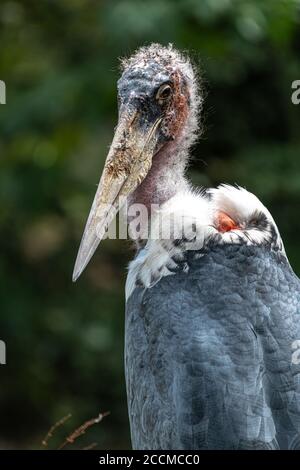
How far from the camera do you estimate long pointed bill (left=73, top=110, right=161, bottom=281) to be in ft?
16.6

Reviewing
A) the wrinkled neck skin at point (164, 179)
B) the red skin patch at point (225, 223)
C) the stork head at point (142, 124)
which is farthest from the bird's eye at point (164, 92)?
the red skin patch at point (225, 223)

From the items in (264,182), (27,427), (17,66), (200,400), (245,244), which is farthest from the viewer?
(27,427)

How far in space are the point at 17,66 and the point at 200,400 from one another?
5638 mm

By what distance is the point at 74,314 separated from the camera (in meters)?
9.62

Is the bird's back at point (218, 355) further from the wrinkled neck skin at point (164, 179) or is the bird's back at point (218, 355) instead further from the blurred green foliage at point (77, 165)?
the blurred green foliage at point (77, 165)

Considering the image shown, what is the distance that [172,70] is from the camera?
17.7 feet

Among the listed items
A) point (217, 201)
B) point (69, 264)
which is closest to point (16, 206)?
point (69, 264)

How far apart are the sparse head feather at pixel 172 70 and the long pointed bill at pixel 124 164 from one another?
216 millimetres

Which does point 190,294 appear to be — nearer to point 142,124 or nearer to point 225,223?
point 225,223

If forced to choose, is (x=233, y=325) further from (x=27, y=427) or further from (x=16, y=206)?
(x=27, y=427)

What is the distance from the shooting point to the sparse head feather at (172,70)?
5309 millimetres

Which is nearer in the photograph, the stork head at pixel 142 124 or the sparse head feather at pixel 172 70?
the stork head at pixel 142 124

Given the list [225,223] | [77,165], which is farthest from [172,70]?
[77,165]

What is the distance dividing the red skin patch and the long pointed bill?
41cm
